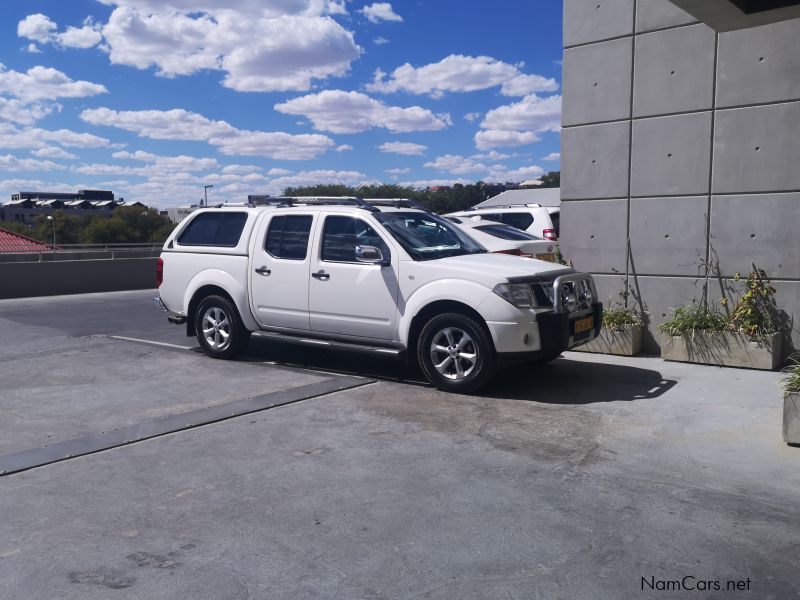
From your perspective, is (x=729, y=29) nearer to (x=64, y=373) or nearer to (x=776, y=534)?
(x=776, y=534)

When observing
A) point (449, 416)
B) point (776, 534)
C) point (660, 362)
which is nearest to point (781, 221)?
point (660, 362)

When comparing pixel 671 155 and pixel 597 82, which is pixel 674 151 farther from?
pixel 597 82

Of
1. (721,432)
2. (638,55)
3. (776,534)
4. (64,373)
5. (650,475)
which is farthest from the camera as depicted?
(638,55)

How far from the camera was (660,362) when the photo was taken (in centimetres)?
902

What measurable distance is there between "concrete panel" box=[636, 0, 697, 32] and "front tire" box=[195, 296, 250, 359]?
19.9 ft

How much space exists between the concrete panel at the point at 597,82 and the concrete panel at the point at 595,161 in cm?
16

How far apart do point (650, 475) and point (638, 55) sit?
6.15 metres

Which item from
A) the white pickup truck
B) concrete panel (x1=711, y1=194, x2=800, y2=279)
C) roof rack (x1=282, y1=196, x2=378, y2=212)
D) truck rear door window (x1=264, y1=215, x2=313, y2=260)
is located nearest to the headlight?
the white pickup truck

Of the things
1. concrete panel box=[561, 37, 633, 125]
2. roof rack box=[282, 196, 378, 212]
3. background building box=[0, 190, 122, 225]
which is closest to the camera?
roof rack box=[282, 196, 378, 212]

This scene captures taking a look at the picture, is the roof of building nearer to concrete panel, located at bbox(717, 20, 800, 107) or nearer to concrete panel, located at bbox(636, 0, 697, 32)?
concrete panel, located at bbox(636, 0, 697, 32)

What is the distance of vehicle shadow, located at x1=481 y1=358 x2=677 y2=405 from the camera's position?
735 centimetres

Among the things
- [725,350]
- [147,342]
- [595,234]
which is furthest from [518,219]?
[147,342]

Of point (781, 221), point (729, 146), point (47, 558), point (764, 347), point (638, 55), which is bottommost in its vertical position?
point (47, 558)

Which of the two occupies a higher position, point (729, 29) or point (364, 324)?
point (729, 29)
